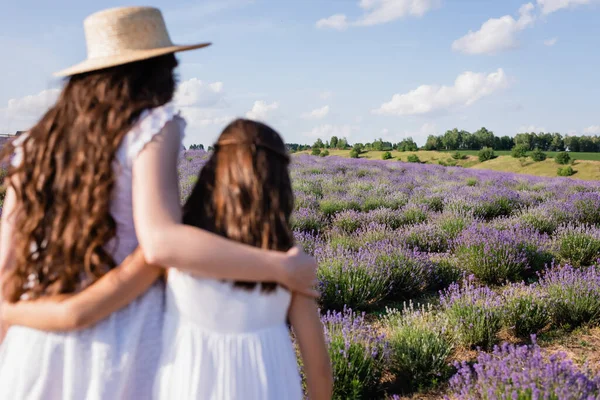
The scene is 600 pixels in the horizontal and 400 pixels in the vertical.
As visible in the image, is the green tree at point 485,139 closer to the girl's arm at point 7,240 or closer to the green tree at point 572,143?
the green tree at point 572,143

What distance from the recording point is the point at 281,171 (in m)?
1.35

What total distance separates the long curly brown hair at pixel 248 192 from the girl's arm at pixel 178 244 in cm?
5

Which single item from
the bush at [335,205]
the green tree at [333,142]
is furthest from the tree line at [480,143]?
the bush at [335,205]

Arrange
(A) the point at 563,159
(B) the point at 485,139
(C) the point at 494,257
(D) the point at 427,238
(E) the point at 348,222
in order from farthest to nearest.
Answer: (B) the point at 485,139 → (A) the point at 563,159 → (E) the point at 348,222 → (D) the point at 427,238 → (C) the point at 494,257

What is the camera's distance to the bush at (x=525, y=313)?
4.12 metres

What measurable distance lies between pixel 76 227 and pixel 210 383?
0.58 m

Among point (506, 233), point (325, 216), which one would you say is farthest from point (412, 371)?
point (325, 216)

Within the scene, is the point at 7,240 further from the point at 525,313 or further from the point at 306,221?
the point at 306,221

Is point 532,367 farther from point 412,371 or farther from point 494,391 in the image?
point 412,371

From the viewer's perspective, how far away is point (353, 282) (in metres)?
4.59

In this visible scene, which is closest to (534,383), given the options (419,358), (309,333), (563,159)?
(419,358)

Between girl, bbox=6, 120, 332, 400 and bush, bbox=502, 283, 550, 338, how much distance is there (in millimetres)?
3228

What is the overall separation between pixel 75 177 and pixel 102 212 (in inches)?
5.6

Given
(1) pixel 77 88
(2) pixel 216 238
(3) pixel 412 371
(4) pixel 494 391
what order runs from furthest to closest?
(3) pixel 412 371 → (4) pixel 494 391 → (1) pixel 77 88 → (2) pixel 216 238
